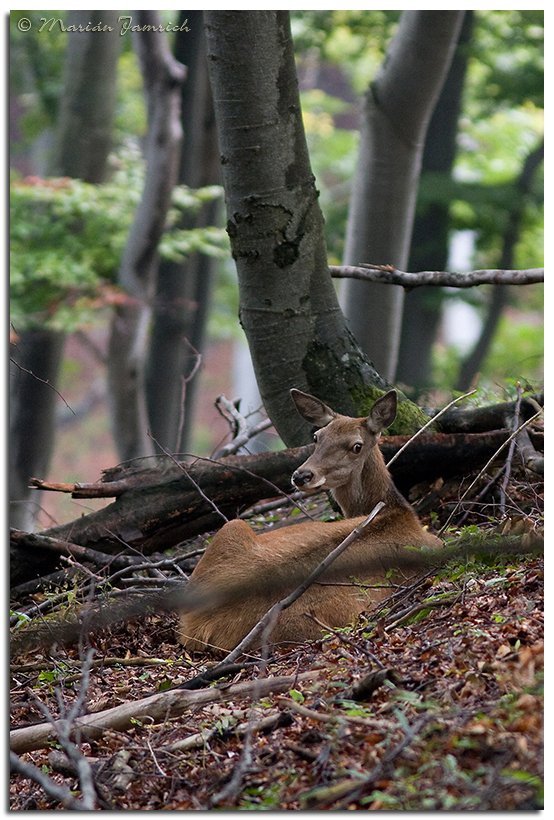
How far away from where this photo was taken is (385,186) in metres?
7.80

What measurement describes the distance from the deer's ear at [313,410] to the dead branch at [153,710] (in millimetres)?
Answer: 2170

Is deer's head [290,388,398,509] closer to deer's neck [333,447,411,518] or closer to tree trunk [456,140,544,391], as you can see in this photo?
deer's neck [333,447,411,518]

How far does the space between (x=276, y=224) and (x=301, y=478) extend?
5.95 ft

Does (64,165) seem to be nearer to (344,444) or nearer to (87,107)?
(87,107)

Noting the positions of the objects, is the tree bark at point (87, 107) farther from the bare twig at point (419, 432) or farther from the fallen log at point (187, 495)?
the bare twig at point (419, 432)

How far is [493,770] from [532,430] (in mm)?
3207

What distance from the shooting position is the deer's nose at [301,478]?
4.84m

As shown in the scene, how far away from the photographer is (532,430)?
5.21 m

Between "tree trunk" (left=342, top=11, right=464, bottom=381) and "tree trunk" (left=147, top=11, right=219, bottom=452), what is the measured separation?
6.14 meters

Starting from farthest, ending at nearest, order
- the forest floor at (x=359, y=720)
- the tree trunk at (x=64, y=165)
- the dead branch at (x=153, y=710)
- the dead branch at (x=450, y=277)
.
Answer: the tree trunk at (x=64, y=165)
the dead branch at (x=450, y=277)
the dead branch at (x=153, y=710)
the forest floor at (x=359, y=720)

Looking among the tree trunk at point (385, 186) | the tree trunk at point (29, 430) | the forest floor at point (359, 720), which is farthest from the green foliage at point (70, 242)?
the forest floor at point (359, 720)

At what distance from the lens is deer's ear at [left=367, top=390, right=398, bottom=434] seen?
16.3 ft

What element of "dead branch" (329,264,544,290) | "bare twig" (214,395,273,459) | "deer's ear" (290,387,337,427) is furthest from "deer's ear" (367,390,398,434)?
"bare twig" (214,395,273,459)

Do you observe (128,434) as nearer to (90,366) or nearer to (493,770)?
(493,770)
